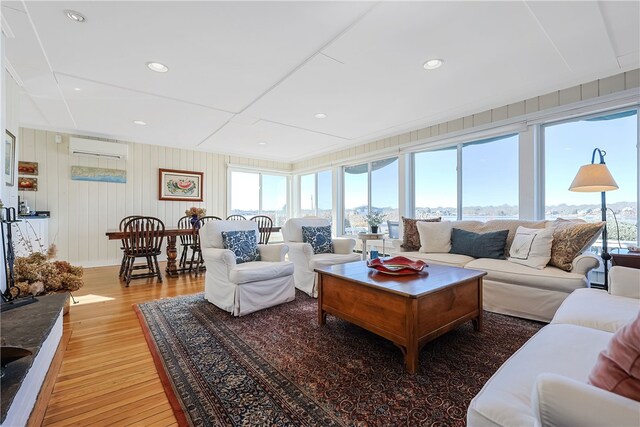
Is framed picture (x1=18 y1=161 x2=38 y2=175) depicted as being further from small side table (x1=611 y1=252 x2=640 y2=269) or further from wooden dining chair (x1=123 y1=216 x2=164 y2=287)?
small side table (x1=611 y1=252 x2=640 y2=269)

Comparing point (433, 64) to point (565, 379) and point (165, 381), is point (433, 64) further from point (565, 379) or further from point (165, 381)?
point (165, 381)

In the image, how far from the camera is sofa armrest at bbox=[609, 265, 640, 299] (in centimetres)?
168

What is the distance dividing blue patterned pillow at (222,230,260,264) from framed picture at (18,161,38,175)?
12.8ft

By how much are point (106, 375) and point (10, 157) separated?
234 cm

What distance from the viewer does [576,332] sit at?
1.28 meters

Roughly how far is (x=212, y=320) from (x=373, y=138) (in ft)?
13.2

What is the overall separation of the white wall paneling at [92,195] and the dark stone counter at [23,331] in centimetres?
365

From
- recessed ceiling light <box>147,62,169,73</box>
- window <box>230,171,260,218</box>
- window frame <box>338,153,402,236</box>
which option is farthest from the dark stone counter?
window <box>230,171,260,218</box>

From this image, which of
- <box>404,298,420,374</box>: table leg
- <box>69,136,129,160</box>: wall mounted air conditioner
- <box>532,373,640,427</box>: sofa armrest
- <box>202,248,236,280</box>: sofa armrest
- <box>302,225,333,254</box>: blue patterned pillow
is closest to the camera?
<box>532,373,640,427</box>: sofa armrest

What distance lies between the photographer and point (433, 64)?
102 inches

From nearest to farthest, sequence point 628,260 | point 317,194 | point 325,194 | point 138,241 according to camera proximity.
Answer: point 628,260
point 138,241
point 325,194
point 317,194

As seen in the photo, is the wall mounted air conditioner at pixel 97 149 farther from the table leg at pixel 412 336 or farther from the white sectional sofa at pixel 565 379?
the white sectional sofa at pixel 565 379

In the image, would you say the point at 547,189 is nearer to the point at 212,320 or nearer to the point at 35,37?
the point at 212,320

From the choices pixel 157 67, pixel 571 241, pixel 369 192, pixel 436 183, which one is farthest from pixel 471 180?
pixel 157 67
